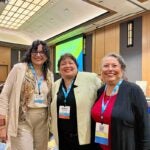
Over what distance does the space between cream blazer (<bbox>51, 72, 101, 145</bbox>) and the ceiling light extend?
5.46 m

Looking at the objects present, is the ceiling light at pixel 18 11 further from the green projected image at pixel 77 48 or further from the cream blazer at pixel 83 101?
the cream blazer at pixel 83 101

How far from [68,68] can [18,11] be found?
21.9 ft

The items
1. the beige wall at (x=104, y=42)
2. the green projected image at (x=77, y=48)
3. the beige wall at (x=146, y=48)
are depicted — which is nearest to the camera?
the beige wall at (x=146, y=48)

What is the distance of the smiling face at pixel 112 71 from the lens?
6.34ft

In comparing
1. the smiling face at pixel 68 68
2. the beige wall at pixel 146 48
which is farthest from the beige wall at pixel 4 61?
the smiling face at pixel 68 68

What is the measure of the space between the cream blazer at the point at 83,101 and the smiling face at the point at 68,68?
2.6 inches

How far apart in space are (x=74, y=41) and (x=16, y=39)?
3.31 metres

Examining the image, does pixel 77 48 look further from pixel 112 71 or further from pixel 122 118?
pixel 122 118

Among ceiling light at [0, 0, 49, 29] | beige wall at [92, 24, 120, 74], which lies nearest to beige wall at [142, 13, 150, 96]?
beige wall at [92, 24, 120, 74]

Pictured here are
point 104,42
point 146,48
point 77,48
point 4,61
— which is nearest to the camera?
point 146,48

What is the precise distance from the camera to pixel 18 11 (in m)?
8.28

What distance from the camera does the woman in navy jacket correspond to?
69.6 inches

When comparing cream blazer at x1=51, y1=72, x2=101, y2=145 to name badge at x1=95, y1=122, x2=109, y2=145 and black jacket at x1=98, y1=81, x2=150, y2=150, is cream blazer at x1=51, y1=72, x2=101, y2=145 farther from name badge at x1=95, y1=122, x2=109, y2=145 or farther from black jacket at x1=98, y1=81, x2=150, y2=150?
black jacket at x1=98, y1=81, x2=150, y2=150

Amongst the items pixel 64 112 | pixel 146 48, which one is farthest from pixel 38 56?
pixel 146 48
